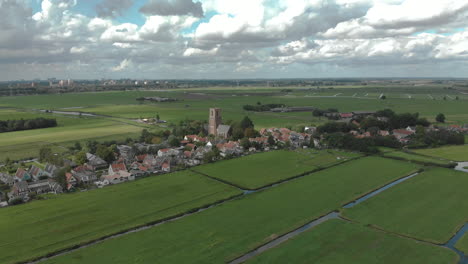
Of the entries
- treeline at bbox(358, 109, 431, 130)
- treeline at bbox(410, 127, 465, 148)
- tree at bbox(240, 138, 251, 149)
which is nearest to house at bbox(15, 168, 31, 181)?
tree at bbox(240, 138, 251, 149)

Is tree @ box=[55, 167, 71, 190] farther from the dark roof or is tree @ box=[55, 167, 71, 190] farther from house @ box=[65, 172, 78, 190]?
the dark roof

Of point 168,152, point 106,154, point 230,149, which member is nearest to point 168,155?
point 168,152

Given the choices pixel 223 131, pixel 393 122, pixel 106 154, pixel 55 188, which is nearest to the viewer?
pixel 55 188

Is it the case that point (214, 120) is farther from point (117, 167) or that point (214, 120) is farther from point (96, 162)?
point (117, 167)

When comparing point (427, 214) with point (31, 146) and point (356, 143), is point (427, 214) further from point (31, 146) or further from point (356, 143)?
point (31, 146)

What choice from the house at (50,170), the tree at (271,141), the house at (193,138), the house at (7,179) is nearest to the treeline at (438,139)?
the tree at (271,141)
